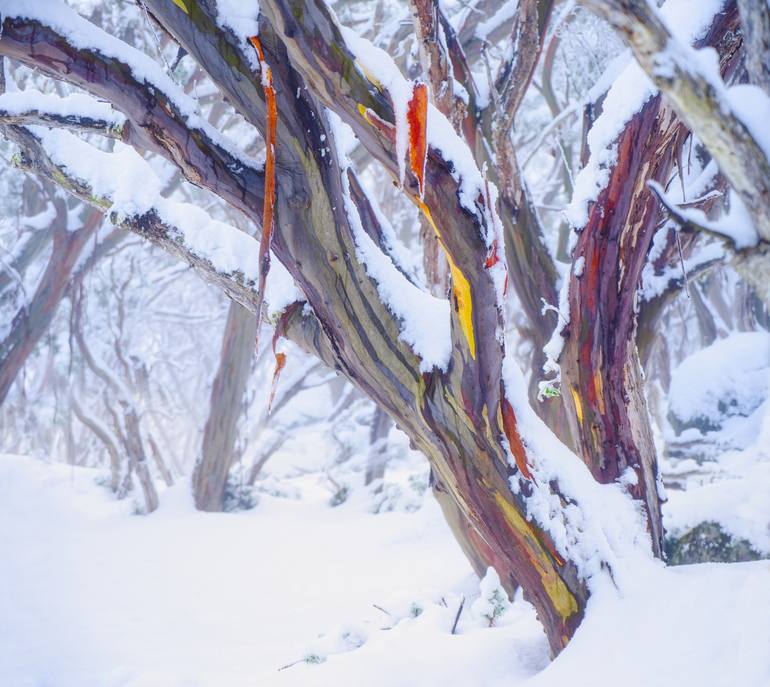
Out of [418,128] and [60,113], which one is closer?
[418,128]

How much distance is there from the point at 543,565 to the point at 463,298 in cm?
96

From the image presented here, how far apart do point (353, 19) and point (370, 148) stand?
5259mm

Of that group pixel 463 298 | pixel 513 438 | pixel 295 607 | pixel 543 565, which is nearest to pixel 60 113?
pixel 463 298

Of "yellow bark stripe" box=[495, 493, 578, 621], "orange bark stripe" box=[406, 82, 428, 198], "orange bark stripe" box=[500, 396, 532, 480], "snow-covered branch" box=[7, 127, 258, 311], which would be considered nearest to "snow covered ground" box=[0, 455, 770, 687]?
"yellow bark stripe" box=[495, 493, 578, 621]

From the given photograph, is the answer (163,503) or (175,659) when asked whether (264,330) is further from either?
(175,659)

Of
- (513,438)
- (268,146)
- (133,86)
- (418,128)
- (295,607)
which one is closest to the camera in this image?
(418,128)

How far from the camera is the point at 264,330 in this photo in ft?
29.0

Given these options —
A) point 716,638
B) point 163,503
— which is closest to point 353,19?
point 163,503

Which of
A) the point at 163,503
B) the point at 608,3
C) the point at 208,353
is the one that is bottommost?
the point at 163,503

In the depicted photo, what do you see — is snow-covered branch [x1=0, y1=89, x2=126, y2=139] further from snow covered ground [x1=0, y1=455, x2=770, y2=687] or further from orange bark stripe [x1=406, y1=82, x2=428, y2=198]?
snow covered ground [x1=0, y1=455, x2=770, y2=687]

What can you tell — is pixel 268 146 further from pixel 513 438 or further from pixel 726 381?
pixel 726 381

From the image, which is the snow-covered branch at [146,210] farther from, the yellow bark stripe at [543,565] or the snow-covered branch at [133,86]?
the yellow bark stripe at [543,565]

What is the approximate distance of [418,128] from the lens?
1552 millimetres

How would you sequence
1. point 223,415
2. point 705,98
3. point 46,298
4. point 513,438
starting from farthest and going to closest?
point 223,415, point 46,298, point 513,438, point 705,98
